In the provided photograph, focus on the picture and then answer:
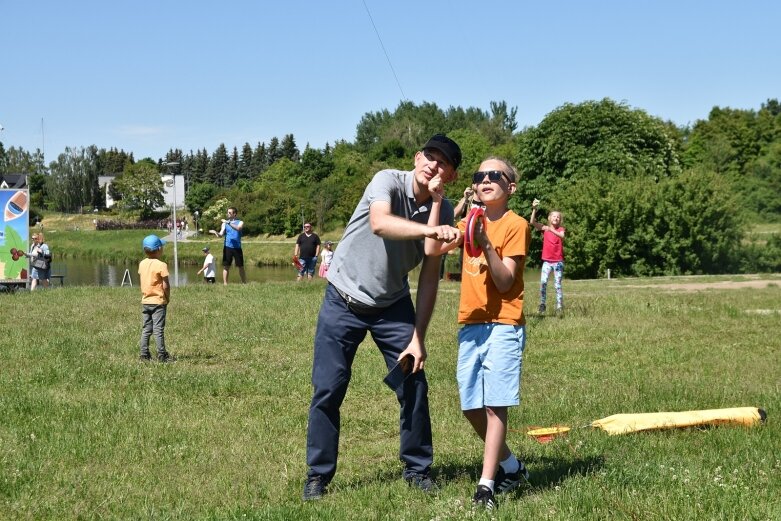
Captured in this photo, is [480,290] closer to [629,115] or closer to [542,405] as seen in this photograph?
[542,405]

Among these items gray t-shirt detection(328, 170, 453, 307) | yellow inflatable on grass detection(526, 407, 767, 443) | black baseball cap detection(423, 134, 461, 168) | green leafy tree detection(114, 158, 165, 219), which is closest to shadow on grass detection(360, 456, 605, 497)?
yellow inflatable on grass detection(526, 407, 767, 443)

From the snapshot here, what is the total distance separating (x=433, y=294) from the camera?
5609 mm

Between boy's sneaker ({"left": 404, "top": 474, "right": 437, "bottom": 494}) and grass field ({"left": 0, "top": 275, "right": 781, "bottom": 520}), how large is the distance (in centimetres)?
8

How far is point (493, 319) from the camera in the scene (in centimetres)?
527

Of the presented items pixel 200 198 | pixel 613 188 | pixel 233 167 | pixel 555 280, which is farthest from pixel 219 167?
pixel 555 280

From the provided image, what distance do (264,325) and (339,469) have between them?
28.1 ft

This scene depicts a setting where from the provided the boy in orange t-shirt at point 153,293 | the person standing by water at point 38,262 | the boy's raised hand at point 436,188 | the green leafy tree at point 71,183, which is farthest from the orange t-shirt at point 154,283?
the green leafy tree at point 71,183

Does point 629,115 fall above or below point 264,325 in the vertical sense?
above

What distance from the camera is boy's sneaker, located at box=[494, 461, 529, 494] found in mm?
5398

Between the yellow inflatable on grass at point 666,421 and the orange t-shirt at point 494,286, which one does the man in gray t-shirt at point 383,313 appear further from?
the yellow inflatable on grass at point 666,421

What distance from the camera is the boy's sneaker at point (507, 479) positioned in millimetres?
5398

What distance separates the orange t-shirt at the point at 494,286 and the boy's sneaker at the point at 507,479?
92 cm

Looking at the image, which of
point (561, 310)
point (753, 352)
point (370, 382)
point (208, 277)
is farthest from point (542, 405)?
point (208, 277)

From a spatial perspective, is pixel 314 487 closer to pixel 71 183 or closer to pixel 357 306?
pixel 357 306
